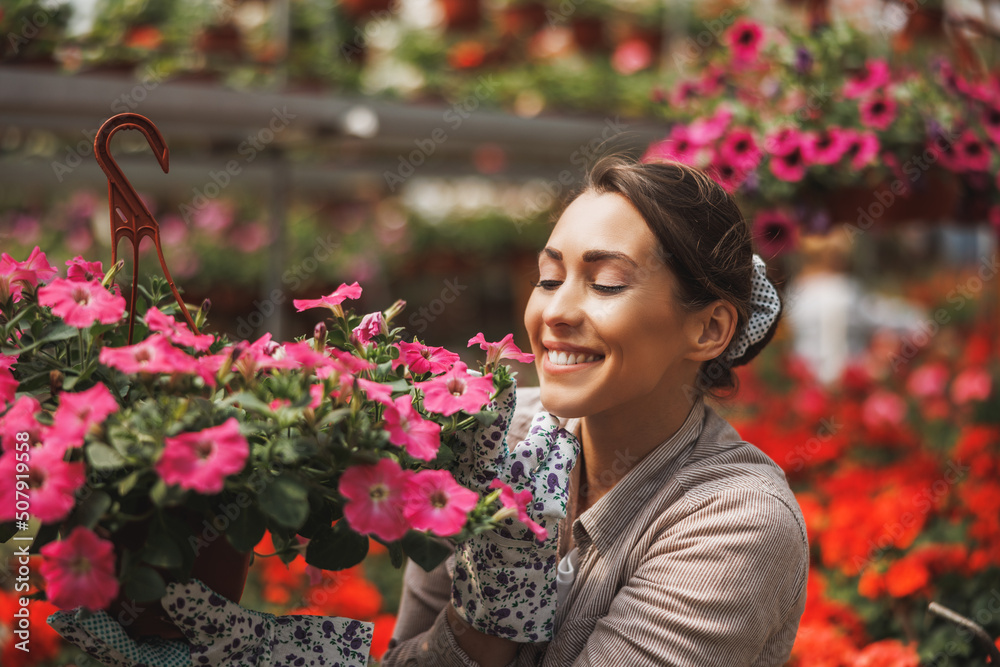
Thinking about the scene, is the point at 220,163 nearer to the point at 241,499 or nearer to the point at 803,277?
the point at 241,499

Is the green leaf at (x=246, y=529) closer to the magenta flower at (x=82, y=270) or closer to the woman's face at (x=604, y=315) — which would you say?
the magenta flower at (x=82, y=270)

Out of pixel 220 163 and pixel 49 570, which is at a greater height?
pixel 49 570

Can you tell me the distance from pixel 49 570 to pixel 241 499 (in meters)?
0.16

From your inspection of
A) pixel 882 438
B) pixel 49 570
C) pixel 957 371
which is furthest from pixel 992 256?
pixel 49 570

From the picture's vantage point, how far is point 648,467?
3.93ft

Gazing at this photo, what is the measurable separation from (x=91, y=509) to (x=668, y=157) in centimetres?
139

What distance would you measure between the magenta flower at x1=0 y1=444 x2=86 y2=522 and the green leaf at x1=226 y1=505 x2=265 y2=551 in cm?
14

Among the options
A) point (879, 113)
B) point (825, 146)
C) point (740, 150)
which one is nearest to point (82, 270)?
point (740, 150)

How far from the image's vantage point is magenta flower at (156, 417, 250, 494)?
70 centimetres

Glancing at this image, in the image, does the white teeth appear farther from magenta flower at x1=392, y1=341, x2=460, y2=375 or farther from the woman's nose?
magenta flower at x1=392, y1=341, x2=460, y2=375

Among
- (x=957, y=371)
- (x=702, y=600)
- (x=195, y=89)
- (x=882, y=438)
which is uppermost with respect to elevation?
(x=195, y=89)

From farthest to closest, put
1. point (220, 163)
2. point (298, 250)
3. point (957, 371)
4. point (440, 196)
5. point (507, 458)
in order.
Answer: point (440, 196)
point (298, 250)
point (957, 371)
point (220, 163)
point (507, 458)

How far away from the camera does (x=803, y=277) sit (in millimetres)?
5023

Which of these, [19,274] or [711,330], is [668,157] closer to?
[711,330]
